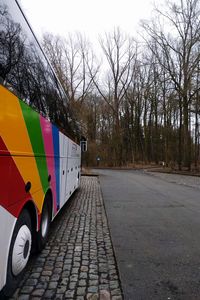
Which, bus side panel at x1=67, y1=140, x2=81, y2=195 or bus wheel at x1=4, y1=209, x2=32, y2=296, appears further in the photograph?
bus side panel at x1=67, y1=140, x2=81, y2=195

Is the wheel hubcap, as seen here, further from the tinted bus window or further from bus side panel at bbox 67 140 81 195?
bus side panel at bbox 67 140 81 195

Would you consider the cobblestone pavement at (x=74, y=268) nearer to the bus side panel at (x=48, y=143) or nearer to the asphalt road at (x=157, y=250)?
the asphalt road at (x=157, y=250)

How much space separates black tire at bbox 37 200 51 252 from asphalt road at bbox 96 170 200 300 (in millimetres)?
1210

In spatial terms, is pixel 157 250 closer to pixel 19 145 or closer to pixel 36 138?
pixel 36 138

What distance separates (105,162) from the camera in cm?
5203

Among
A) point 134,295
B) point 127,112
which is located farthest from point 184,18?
point 134,295

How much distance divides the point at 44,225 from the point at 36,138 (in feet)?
5.50

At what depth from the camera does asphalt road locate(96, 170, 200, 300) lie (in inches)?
159

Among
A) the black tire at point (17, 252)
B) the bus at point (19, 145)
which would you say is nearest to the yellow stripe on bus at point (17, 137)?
the bus at point (19, 145)

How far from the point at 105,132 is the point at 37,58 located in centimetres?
5111

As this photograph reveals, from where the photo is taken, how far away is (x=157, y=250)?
18.5 feet

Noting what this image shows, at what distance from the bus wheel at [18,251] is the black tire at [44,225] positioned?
40.3 inches

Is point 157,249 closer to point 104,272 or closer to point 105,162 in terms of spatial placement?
point 104,272

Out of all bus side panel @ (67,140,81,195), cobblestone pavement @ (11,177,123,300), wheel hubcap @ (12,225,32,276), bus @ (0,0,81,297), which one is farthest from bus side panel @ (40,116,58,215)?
bus side panel @ (67,140,81,195)
